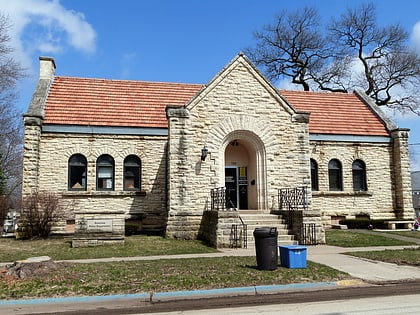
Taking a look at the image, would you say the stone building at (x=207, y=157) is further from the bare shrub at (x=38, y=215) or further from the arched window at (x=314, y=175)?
the bare shrub at (x=38, y=215)

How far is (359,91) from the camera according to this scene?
28.2 m

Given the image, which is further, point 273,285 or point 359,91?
point 359,91

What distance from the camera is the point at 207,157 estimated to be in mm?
17875

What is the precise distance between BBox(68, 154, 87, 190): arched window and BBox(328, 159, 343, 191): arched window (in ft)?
44.0

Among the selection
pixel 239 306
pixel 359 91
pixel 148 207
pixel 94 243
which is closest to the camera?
pixel 239 306

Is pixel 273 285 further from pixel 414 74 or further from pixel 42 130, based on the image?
pixel 414 74

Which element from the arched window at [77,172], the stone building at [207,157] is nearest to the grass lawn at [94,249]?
the stone building at [207,157]

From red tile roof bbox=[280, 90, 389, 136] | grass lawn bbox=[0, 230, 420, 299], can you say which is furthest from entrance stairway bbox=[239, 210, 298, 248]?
red tile roof bbox=[280, 90, 389, 136]

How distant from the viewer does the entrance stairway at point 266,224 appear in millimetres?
15598

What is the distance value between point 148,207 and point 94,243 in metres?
5.47

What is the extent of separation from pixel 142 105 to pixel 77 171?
16.9 feet

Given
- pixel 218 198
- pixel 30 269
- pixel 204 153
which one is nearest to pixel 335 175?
pixel 218 198

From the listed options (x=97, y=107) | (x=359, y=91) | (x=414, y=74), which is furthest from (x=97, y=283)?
(x=414, y=74)

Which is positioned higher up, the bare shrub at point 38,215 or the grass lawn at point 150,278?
the bare shrub at point 38,215
